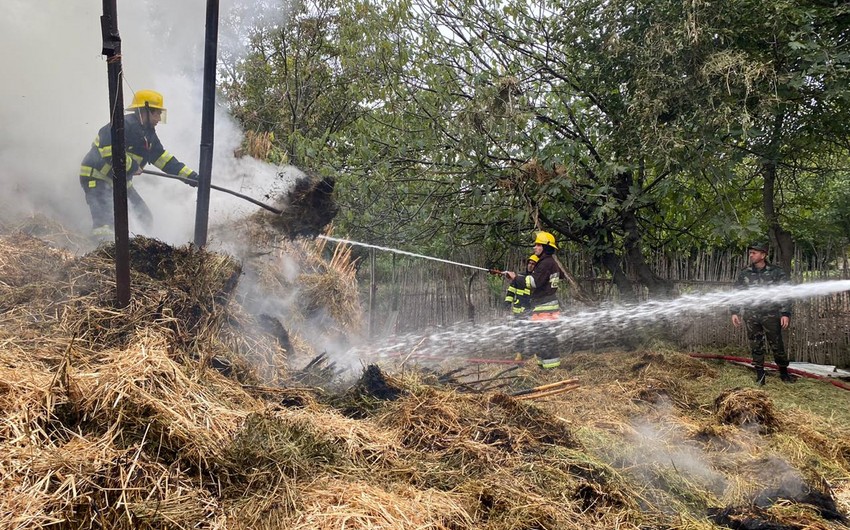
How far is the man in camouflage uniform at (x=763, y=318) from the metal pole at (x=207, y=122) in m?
6.64

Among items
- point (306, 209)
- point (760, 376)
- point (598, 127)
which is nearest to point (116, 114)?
point (306, 209)

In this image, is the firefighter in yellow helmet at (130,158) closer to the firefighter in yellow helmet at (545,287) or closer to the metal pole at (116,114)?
the metal pole at (116,114)

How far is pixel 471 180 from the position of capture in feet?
29.4

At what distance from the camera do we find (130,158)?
638cm

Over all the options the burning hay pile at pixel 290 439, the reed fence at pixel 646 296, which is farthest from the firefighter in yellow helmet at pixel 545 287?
the burning hay pile at pixel 290 439

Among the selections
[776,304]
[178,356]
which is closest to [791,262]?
[776,304]

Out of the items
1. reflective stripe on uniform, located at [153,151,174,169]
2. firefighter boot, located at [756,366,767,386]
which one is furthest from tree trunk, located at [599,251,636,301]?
reflective stripe on uniform, located at [153,151,174,169]

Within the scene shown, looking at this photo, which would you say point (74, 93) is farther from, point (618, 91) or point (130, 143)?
point (618, 91)

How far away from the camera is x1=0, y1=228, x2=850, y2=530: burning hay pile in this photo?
9.20ft

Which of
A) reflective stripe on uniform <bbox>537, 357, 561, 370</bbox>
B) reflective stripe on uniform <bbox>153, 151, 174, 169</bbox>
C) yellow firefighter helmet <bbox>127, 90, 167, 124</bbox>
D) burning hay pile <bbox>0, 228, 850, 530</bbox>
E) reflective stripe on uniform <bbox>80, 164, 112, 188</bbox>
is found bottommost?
reflective stripe on uniform <bbox>537, 357, 561, 370</bbox>

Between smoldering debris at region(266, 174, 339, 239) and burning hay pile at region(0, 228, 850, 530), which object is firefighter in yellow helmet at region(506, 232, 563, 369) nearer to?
burning hay pile at region(0, 228, 850, 530)

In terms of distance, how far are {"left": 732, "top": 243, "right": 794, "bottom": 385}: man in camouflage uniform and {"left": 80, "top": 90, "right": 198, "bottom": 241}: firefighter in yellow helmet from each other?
7060 mm

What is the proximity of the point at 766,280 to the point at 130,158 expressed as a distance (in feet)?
26.0

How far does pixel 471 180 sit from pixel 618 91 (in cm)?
242
